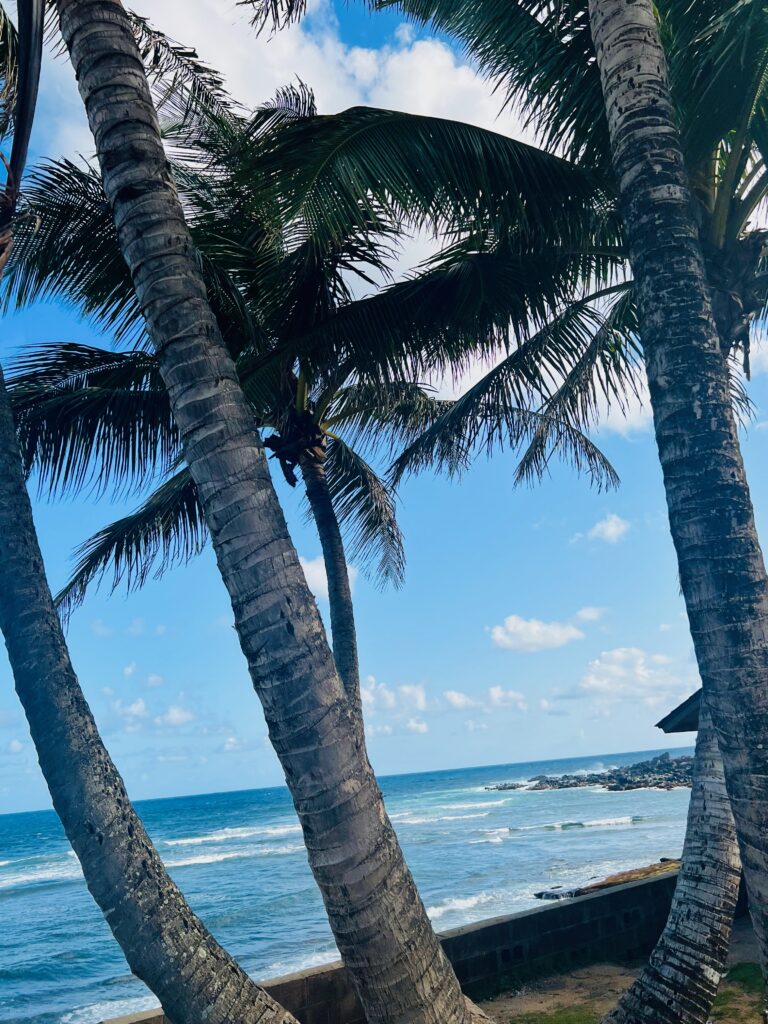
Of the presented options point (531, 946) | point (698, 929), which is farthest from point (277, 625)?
point (531, 946)

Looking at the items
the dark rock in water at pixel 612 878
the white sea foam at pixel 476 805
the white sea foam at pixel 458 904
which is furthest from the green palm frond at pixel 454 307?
the white sea foam at pixel 476 805

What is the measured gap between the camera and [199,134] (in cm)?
858

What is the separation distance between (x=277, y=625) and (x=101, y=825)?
46.2 inches

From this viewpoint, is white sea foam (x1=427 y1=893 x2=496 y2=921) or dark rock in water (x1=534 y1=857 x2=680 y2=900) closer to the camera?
dark rock in water (x1=534 y1=857 x2=680 y2=900)

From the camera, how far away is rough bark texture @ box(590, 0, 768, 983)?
353 centimetres

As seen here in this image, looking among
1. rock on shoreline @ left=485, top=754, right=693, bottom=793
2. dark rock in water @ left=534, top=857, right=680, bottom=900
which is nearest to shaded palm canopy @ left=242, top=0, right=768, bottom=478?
dark rock in water @ left=534, top=857, right=680, bottom=900

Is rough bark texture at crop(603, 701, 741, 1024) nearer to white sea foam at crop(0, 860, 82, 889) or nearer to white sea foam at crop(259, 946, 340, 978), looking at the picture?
white sea foam at crop(259, 946, 340, 978)

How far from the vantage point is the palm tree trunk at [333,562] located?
9711 millimetres

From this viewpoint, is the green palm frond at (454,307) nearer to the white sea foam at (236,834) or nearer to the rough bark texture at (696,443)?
the rough bark texture at (696,443)

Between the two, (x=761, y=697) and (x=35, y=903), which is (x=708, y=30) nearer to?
(x=761, y=697)

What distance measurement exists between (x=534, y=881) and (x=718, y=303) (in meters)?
20.1

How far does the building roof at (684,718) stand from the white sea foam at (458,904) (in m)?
10.8

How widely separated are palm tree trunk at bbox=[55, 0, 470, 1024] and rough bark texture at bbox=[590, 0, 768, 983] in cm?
139

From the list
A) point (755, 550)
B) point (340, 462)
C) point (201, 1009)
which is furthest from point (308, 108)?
point (201, 1009)
